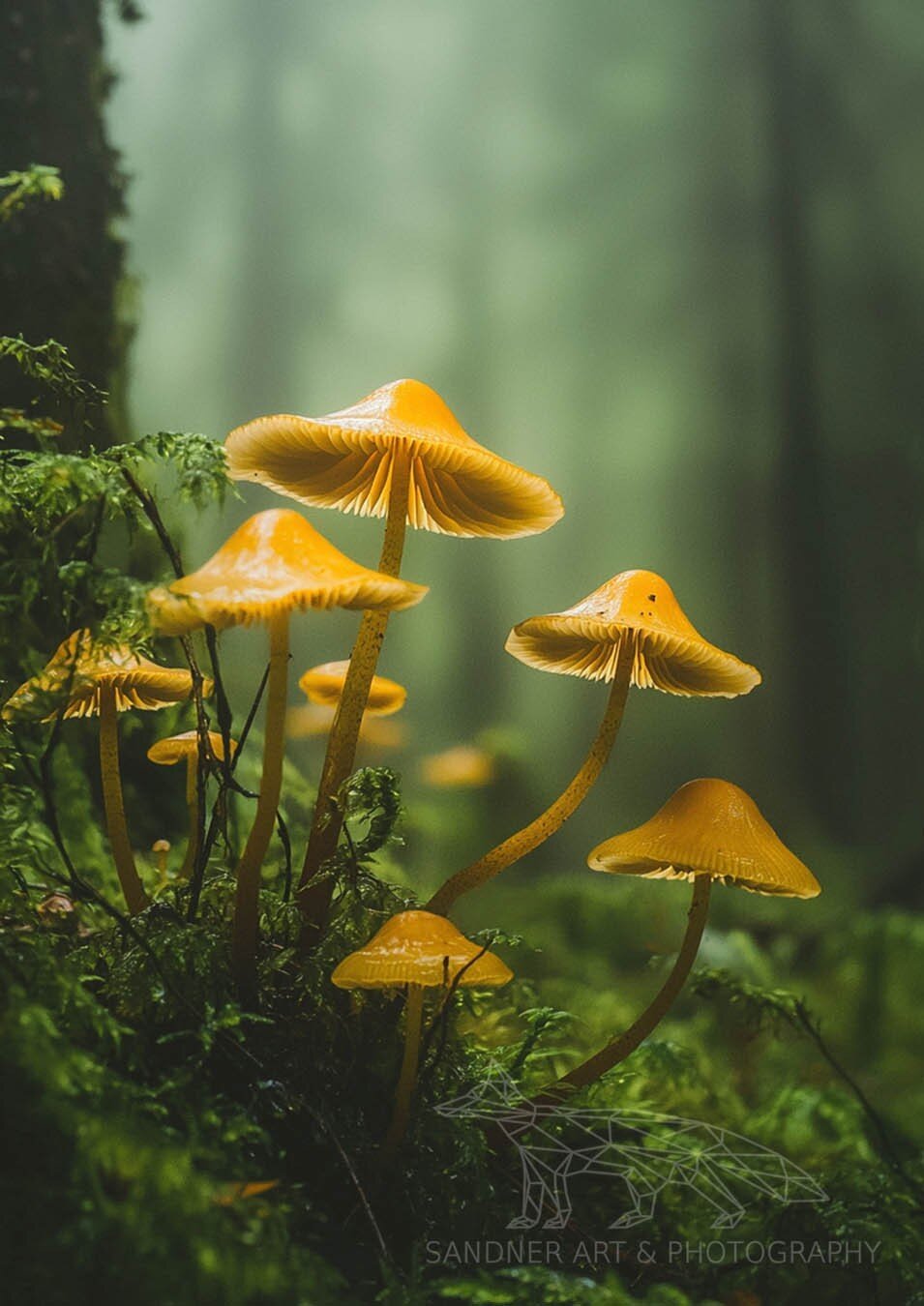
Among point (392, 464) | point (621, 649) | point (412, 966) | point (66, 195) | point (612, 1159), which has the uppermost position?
point (66, 195)

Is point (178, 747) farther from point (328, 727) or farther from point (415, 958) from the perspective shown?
point (328, 727)

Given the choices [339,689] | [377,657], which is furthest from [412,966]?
[339,689]

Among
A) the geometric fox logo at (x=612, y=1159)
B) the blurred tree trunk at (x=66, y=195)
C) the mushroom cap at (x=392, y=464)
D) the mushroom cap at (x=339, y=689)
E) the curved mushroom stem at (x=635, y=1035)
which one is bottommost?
the geometric fox logo at (x=612, y=1159)

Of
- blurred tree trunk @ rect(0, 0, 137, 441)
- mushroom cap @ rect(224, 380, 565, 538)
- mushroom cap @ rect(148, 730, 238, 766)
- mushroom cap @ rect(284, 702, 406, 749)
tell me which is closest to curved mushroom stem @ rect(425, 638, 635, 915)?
mushroom cap @ rect(224, 380, 565, 538)

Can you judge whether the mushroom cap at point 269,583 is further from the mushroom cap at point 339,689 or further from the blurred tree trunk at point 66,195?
the blurred tree trunk at point 66,195

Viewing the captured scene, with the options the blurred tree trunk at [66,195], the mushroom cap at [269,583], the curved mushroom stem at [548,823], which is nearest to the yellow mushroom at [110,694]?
the mushroom cap at [269,583]

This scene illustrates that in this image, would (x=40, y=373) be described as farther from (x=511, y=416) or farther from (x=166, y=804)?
(x=511, y=416)

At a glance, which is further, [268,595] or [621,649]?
[621,649]

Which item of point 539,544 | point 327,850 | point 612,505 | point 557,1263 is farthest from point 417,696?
point 557,1263
